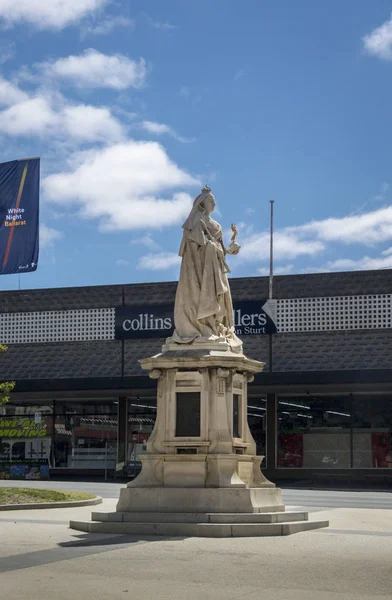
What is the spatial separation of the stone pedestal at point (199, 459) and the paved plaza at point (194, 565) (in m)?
0.93

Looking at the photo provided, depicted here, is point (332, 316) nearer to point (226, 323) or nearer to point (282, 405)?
point (282, 405)

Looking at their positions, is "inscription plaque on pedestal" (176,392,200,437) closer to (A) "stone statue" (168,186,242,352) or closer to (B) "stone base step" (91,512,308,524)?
Result: (A) "stone statue" (168,186,242,352)

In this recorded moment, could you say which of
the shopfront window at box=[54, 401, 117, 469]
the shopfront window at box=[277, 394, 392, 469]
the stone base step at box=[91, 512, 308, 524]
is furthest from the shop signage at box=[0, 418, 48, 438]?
the stone base step at box=[91, 512, 308, 524]

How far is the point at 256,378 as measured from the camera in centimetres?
3966

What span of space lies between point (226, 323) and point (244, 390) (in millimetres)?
1305

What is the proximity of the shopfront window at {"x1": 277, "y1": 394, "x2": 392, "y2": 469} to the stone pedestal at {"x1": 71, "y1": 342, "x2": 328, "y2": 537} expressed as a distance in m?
23.5

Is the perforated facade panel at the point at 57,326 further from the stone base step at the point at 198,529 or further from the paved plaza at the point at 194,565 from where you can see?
the stone base step at the point at 198,529

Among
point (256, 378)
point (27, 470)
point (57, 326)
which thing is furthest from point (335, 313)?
point (27, 470)

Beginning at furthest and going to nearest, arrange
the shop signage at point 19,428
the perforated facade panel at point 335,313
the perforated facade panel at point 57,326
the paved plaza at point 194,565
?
the perforated facade panel at point 57,326
the shop signage at point 19,428
the perforated facade panel at point 335,313
the paved plaza at point 194,565

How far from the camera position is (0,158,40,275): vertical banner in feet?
110

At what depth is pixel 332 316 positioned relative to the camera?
4191 cm

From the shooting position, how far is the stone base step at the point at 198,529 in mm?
15055

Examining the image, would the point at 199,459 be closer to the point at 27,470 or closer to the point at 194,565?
the point at 194,565

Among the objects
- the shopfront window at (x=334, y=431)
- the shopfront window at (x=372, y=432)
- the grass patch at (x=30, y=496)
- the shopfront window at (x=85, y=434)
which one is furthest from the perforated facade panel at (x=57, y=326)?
the grass patch at (x=30, y=496)
